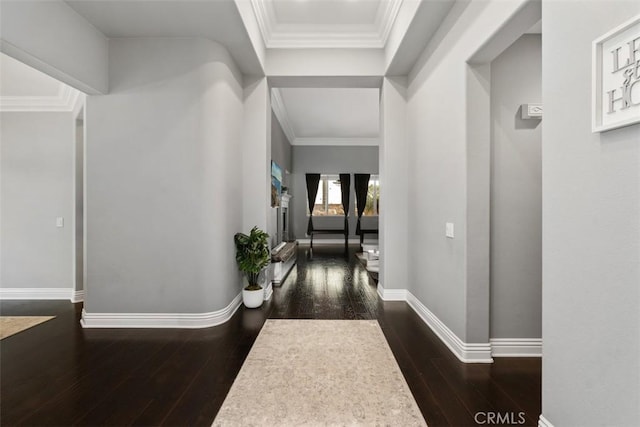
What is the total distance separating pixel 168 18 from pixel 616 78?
3.12 meters

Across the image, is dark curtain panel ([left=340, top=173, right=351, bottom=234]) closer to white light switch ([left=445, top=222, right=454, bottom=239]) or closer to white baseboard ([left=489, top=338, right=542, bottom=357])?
white light switch ([left=445, top=222, right=454, bottom=239])

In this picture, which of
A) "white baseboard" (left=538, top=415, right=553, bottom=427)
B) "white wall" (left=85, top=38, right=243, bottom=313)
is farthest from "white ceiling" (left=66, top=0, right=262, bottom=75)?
"white baseboard" (left=538, top=415, right=553, bottom=427)

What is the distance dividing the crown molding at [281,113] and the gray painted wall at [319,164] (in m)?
0.78

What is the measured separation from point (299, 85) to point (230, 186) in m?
1.72

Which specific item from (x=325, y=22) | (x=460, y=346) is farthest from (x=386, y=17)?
(x=460, y=346)

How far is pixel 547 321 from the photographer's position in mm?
1459

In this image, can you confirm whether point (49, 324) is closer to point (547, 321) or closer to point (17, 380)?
point (17, 380)

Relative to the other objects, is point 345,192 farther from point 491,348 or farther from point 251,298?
point 491,348

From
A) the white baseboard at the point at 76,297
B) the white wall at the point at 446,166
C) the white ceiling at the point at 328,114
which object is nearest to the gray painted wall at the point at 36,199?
the white baseboard at the point at 76,297

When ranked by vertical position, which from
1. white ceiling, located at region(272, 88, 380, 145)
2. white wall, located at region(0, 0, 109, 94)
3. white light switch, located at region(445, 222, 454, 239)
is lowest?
white light switch, located at region(445, 222, 454, 239)

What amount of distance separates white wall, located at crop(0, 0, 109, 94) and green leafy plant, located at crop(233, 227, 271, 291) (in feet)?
6.58

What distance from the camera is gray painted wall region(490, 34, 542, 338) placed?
2.31 meters

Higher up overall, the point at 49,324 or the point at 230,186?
the point at 230,186

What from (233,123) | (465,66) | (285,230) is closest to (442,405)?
(465,66)
